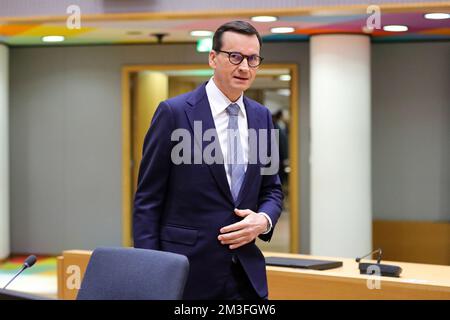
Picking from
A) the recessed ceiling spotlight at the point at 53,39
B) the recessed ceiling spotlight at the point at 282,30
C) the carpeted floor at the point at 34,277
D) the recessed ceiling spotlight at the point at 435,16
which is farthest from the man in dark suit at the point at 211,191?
the recessed ceiling spotlight at the point at 53,39

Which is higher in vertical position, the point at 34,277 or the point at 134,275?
the point at 134,275

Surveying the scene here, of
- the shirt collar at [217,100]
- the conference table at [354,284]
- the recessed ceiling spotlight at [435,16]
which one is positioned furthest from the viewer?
the recessed ceiling spotlight at [435,16]

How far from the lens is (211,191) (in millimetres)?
2539

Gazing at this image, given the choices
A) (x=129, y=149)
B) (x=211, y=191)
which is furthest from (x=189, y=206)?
(x=129, y=149)

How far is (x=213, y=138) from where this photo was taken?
2564 millimetres

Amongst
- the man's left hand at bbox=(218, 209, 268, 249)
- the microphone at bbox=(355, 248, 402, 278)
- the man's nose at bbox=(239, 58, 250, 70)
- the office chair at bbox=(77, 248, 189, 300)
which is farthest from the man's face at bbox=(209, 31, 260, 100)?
the microphone at bbox=(355, 248, 402, 278)

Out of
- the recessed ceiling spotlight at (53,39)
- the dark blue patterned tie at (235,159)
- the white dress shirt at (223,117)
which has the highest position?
the recessed ceiling spotlight at (53,39)

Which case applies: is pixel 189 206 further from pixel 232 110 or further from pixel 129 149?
pixel 129 149

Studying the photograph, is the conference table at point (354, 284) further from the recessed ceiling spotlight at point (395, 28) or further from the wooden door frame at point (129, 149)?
the wooden door frame at point (129, 149)

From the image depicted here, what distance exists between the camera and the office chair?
6.84 ft

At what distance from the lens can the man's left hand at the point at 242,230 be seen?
2.52 meters

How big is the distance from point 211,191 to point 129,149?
6676mm

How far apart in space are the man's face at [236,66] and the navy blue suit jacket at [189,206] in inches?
5.4
